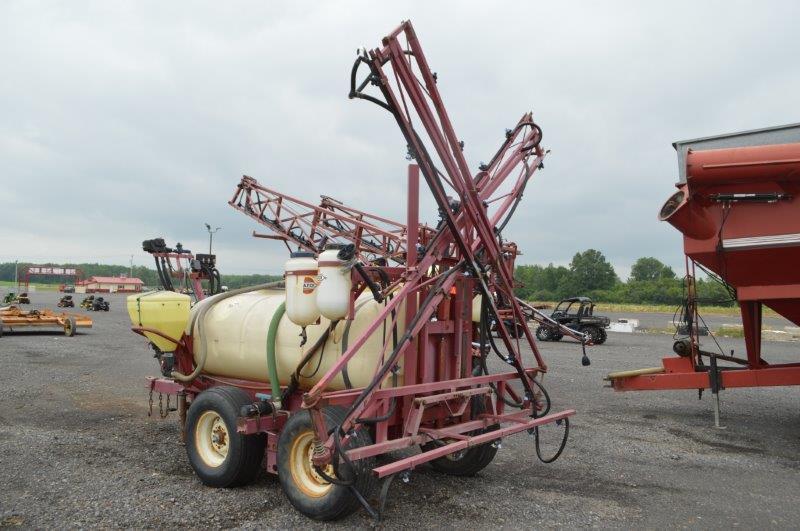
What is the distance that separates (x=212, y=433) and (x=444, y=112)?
3464 millimetres

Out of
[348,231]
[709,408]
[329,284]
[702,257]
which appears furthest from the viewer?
[348,231]

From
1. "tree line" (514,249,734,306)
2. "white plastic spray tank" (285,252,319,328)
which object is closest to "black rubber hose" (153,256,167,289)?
"white plastic spray tank" (285,252,319,328)

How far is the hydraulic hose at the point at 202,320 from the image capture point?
591cm

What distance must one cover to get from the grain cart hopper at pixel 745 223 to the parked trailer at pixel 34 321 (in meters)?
17.5

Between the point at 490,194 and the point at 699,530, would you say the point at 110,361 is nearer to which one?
the point at 490,194

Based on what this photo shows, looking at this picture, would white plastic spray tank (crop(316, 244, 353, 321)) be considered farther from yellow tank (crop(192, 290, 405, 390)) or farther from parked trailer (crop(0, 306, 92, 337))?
parked trailer (crop(0, 306, 92, 337))

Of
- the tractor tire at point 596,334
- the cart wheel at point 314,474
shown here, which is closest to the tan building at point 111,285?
the tractor tire at point 596,334

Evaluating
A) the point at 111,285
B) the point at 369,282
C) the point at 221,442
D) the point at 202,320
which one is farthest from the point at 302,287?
the point at 111,285

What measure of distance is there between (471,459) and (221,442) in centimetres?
223

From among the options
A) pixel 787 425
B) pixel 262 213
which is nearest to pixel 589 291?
pixel 262 213

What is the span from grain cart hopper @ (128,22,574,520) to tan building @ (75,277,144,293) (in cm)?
7700

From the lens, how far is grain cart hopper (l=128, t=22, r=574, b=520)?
415 cm

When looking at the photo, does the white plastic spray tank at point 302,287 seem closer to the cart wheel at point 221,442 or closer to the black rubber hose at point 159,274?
the cart wheel at point 221,442

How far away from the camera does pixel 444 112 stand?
14.4ft
